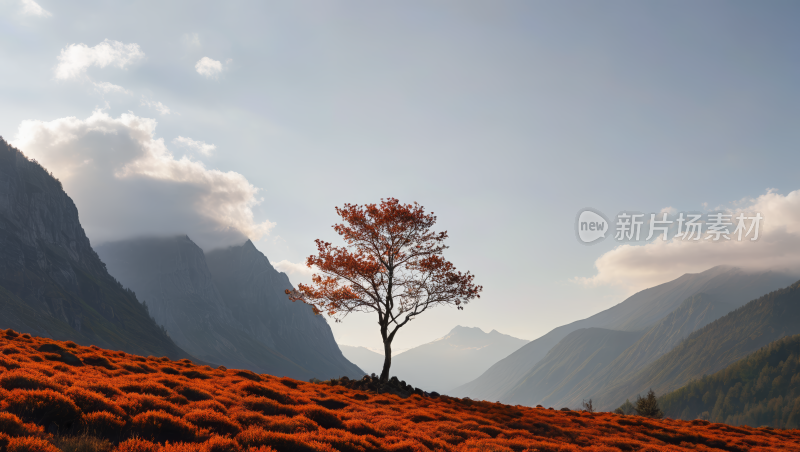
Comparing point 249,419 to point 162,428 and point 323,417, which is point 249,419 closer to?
point 162,428

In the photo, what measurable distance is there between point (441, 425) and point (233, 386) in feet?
39.9

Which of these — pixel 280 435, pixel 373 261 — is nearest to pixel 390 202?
pixel 373 261

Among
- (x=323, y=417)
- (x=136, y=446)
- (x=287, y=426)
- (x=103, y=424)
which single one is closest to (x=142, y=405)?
(x=103, y=424)

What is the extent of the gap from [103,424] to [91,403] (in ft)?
5.29

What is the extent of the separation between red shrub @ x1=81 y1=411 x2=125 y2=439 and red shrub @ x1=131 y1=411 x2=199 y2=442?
15.6 inches

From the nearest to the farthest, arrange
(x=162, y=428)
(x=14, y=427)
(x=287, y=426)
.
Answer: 1. (x=14, y=427)
2. (x=162, y=428)
3. (x=287, y=426)

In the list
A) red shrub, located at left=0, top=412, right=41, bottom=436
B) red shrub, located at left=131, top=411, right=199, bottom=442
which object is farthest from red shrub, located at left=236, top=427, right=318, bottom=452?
red shrub, located at left=0, top=412, right=41, bottom=436

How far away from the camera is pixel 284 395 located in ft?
73.5

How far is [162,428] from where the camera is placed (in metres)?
12.4

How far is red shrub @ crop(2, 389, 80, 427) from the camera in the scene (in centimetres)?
1158

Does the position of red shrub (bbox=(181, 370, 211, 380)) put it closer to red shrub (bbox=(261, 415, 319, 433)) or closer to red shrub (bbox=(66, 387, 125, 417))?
red shrub (bbox=(261, 415, 319, 433))

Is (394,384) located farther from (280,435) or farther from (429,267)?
(280,435)

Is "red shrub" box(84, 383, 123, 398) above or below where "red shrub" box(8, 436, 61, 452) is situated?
below

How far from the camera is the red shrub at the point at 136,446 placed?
32.4 feet
